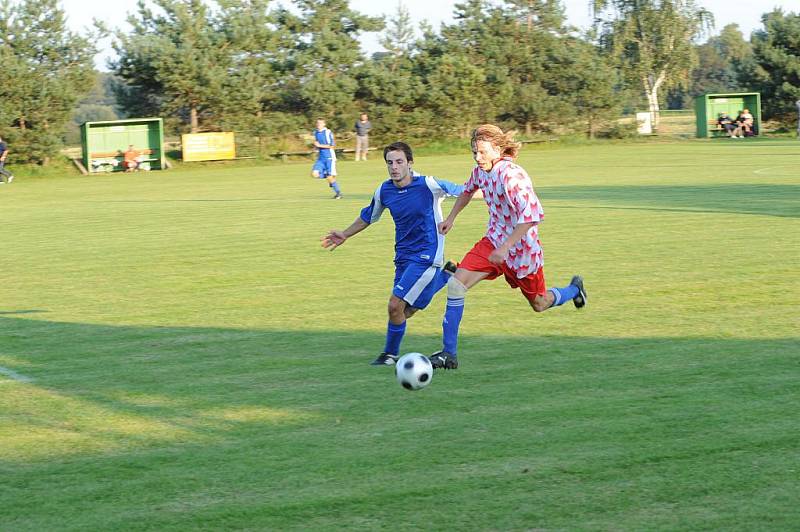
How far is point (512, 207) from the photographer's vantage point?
7715mm

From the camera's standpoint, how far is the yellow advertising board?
44594mm

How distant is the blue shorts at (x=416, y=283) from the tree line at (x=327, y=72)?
37.3 meters

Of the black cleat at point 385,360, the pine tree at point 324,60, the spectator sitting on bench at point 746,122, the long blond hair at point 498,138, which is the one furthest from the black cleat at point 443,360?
the spectator sitting on bench at point 746,122

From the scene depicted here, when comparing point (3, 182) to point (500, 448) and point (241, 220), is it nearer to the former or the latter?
point (241, 220)

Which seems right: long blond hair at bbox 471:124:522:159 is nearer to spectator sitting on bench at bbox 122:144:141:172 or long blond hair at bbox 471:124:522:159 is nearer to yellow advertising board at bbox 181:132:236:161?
spectator sitting on bench at bbox 122:144:141:172

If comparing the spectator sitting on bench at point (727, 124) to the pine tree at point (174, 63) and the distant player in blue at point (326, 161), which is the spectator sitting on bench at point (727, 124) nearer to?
the pine tree at point (174, 63)

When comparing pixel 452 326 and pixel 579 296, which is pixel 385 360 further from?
pixel 579 296

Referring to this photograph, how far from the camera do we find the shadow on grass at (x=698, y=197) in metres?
18.8

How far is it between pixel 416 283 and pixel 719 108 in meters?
45.9

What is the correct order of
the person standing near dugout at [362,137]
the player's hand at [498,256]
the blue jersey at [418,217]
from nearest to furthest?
1. the player's hand at [498,256]
2. the blue jersey at [418,217]
3. the person standing near dugout at [362,137]

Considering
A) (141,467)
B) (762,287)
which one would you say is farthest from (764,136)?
(141,467)

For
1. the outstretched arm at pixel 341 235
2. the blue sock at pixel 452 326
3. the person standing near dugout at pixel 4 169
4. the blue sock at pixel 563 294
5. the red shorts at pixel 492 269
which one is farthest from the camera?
the person standing near dugout at pixel 4 169

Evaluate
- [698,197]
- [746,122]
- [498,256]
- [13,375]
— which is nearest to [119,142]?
[746,122]

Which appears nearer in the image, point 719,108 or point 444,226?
point 444,226
